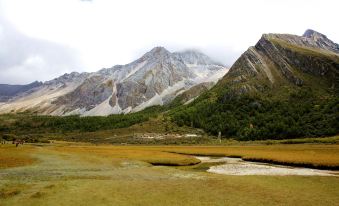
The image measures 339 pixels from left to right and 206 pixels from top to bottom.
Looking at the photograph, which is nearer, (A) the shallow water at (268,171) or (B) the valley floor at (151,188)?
(B) the valley floor at (151,188)

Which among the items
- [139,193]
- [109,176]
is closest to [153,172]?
[109,176]

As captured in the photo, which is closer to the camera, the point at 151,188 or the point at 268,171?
the point at 151,188

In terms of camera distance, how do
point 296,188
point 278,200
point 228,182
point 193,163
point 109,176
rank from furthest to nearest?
point 193,163
point 109,176
point 228,182
point 296,188
point 278,200

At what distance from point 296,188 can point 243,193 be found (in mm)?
6997

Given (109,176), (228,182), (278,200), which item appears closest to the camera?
(278,200)

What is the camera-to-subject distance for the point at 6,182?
41594 millimetres

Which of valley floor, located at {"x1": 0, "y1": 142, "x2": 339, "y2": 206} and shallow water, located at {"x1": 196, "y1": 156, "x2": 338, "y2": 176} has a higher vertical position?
shallow water, located at {"x1": 196, "y1": 156, "x2": 338, "y2": 176}

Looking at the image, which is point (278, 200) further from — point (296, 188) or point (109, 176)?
point (109, 176)

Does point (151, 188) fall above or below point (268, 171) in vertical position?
below

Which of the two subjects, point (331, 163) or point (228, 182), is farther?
point (331, 163)

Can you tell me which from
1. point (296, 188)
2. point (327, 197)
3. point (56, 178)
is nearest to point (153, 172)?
point (56, 178)

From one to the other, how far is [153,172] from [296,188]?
21.0 m

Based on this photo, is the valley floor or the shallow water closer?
the valley floor

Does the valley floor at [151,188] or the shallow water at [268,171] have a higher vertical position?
the shallow water at [268,171]
